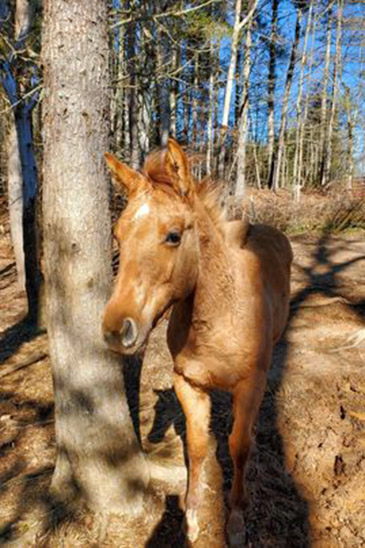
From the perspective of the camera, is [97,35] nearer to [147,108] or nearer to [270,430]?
[270,430]

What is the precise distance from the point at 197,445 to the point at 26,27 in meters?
6.58

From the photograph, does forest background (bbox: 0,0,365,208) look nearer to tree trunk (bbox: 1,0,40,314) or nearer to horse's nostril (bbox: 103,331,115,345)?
tree trunk (bbox: 1,0,40,314)

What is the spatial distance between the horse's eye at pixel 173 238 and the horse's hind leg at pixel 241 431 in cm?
100

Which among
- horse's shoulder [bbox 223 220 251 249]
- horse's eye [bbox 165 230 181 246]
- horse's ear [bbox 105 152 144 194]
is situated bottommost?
horse's shoulder [bbox 223 220 251 249]

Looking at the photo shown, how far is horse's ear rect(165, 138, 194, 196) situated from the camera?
1.82 meters

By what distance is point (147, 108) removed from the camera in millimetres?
10398

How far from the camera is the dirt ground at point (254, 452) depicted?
7.88 feet

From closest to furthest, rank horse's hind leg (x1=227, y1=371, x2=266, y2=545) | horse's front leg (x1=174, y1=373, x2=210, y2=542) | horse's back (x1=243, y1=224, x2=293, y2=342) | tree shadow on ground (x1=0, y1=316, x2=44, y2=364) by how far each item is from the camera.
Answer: horse's hind leg (x1=227, y1=371, x2=266, y2=545) → horse's front leg (x1=174, y1=373, x2=210, y2=542) → horse's back (x1=243, y1=224, x2=293, y2=342) → tree shadow on ground (x1=0, y1=316, x2=44, y2=364)

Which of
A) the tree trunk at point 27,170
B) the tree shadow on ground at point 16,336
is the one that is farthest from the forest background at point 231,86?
the tree shadow on ground at point 16,336

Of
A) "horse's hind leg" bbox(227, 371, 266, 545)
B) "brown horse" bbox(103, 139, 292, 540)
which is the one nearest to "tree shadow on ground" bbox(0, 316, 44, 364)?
"brown horse" bbox(103, 139, 292, 540)

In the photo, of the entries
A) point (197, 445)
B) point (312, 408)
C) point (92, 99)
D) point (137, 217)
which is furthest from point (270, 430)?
point (92, 99)

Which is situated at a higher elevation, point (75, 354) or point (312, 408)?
point (75, 354)

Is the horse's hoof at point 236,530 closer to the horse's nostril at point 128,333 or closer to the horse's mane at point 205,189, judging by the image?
the horse's nostril at point 128,333

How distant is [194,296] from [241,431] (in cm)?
89
